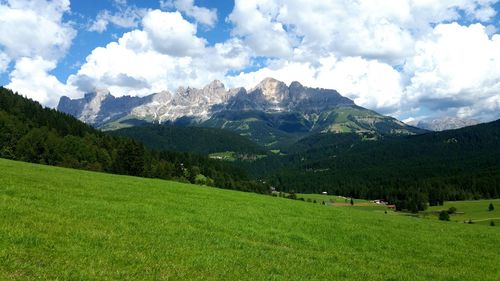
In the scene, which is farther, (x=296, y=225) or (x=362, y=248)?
(x=296, y=225)

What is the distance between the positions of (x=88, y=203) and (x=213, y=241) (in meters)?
10.5

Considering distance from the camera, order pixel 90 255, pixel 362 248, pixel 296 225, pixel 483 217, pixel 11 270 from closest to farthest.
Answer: pixel 11 270 → pixel 90 255 → pixel 362 248 → pixel 296 225 → pixel 483 217

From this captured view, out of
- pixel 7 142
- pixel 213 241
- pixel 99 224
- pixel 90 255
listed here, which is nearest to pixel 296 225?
pixel 213 241

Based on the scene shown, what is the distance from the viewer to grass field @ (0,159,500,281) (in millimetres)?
15375

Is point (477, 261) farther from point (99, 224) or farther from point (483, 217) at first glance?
point (483, 217)

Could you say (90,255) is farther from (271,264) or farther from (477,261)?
(477,261)

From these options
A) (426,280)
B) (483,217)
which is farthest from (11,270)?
(483,217)

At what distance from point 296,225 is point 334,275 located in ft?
46.3

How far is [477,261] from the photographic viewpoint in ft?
85.6

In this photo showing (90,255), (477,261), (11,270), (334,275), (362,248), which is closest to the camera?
(11,270)

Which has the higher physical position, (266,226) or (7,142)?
(7,142)

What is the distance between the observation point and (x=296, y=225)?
3328cm

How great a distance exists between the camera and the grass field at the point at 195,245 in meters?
15.4

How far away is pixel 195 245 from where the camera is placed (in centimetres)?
2058
